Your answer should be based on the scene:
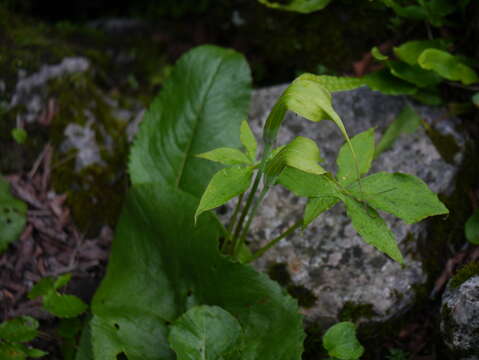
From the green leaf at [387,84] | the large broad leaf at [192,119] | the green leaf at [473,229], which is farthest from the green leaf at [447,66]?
the large broad leaf at [192,119]

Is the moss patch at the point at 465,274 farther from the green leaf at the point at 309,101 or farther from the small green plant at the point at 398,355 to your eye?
the green leaf at the point at 309,101

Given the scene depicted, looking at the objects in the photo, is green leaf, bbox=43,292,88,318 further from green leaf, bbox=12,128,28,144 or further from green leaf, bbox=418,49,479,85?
green leaf, bbox=418,49,479,85

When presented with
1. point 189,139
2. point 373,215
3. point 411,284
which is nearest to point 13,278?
point 189,139

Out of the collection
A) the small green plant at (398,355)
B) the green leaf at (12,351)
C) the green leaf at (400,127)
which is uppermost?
the green leaf at (400,127)

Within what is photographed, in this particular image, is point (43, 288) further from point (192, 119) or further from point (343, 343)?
point (343, 343)

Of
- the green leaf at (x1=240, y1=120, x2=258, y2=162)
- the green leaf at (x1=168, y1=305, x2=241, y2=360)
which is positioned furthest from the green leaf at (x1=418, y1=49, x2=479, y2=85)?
the green leaf at (x1=168, y1=305, x2=241, y2=360)

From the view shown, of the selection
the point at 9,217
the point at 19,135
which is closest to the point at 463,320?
the point at 9,217
